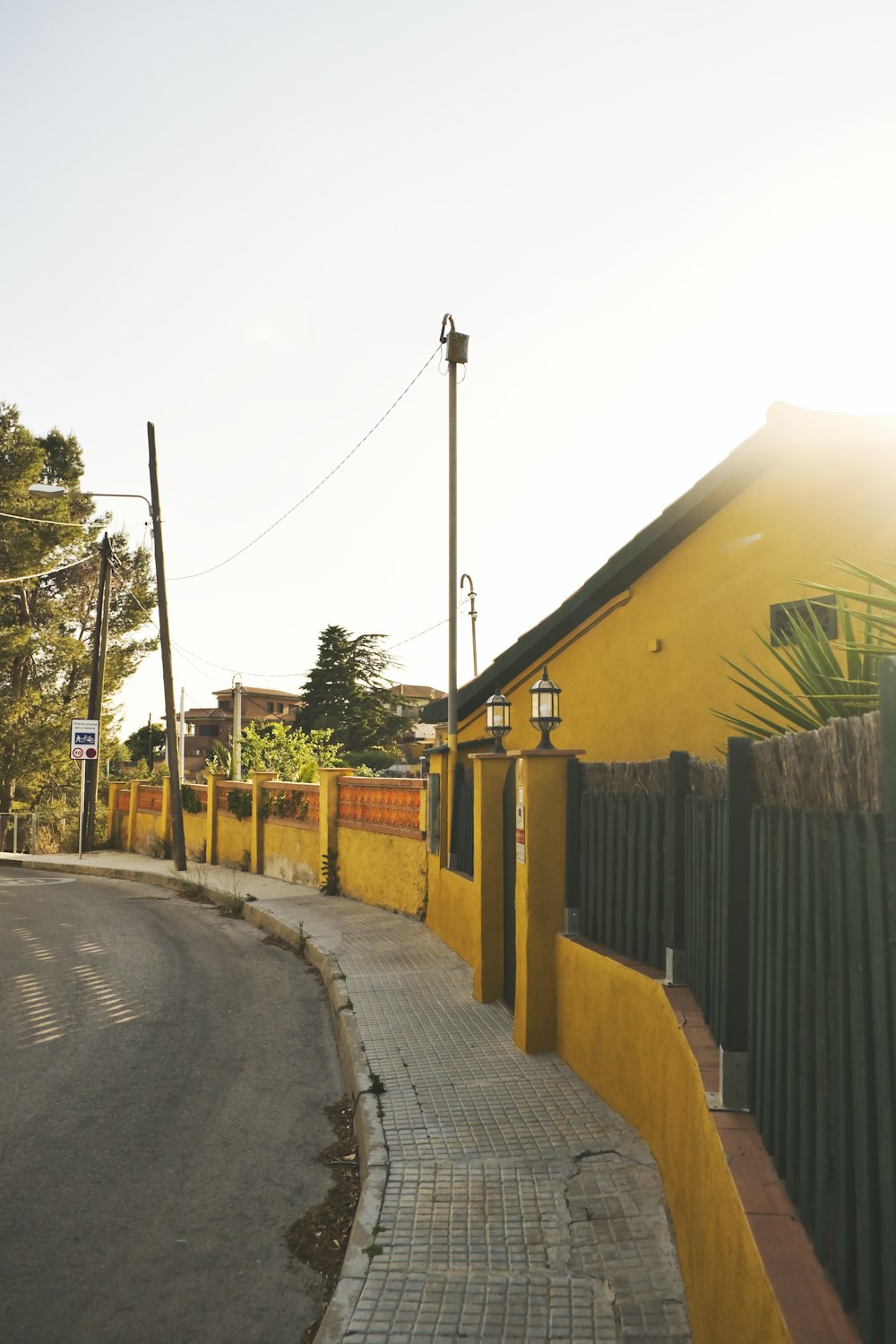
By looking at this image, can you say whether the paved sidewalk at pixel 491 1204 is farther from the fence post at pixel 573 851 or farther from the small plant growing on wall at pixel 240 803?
the small plant growing on wall at pixel 240 803

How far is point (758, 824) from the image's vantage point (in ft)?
10.7

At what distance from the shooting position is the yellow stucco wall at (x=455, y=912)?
332 inches

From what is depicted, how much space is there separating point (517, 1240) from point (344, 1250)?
0.74 meters

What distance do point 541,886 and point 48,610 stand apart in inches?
1186

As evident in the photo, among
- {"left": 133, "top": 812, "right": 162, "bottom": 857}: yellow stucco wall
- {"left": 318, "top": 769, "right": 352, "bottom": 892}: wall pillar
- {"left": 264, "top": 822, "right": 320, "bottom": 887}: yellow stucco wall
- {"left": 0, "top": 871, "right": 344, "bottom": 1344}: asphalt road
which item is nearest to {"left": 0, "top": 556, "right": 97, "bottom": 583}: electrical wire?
{"left": 133, "top": 812, "right": 162, "bottom": 857}: yellow stucco wall

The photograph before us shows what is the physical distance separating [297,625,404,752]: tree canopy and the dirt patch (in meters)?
50.3

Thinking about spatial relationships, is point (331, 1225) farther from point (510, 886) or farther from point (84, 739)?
point (84, 739)

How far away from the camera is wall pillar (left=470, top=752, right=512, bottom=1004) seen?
775cm

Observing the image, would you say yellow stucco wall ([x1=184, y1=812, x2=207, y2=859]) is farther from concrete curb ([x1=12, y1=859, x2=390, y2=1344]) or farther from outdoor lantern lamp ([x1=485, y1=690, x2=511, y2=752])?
outdoor lantern lamp ([x1=485, y1=690, x2=511, y2=752])

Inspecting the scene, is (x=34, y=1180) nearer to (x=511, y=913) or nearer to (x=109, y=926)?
(x=511, y=913)

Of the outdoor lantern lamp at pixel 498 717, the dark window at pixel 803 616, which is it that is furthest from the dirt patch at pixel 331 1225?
the dark window at pixel 803 616

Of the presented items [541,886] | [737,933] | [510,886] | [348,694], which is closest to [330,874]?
[510,886]

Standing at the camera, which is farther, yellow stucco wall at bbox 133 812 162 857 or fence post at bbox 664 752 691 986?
yellow stucco wall at bbox 133 812 162 857

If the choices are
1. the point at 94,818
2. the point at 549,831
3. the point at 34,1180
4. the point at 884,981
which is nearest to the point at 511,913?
the point at 549,831
